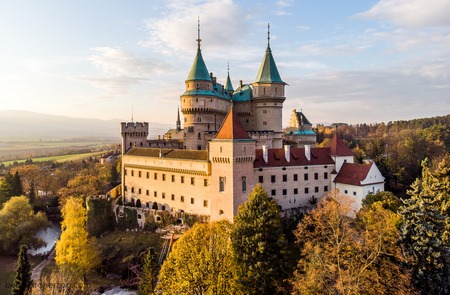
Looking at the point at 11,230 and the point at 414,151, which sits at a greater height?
the point at 414,151

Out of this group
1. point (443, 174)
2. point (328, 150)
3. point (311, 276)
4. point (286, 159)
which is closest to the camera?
point (311, 276)

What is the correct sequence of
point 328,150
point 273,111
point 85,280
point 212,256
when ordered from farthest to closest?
point 273,111
point 328,150
point 85,280
point 212,256

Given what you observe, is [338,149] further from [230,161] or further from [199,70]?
[199,70]

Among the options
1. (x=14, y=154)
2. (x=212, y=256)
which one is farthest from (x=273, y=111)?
(x=14, y=154)

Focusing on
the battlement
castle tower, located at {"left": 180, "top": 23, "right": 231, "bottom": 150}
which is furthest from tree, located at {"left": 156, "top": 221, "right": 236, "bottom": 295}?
the battlement

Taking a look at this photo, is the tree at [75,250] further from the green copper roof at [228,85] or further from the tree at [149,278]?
the green copper roof at [228,85]

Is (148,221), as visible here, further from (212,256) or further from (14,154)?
(14,154)

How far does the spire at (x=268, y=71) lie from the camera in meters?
52.6

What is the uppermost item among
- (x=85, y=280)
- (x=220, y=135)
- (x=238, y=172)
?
(x=220, y=135)

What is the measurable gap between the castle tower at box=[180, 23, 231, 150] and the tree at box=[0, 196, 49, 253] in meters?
25.1

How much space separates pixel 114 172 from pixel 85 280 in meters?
31.0

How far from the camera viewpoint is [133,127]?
176 feet

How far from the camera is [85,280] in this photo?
4009 cm

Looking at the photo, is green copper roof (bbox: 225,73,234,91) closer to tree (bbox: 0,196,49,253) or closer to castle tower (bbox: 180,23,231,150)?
castle tower (bbox: 180,23,231,150)
